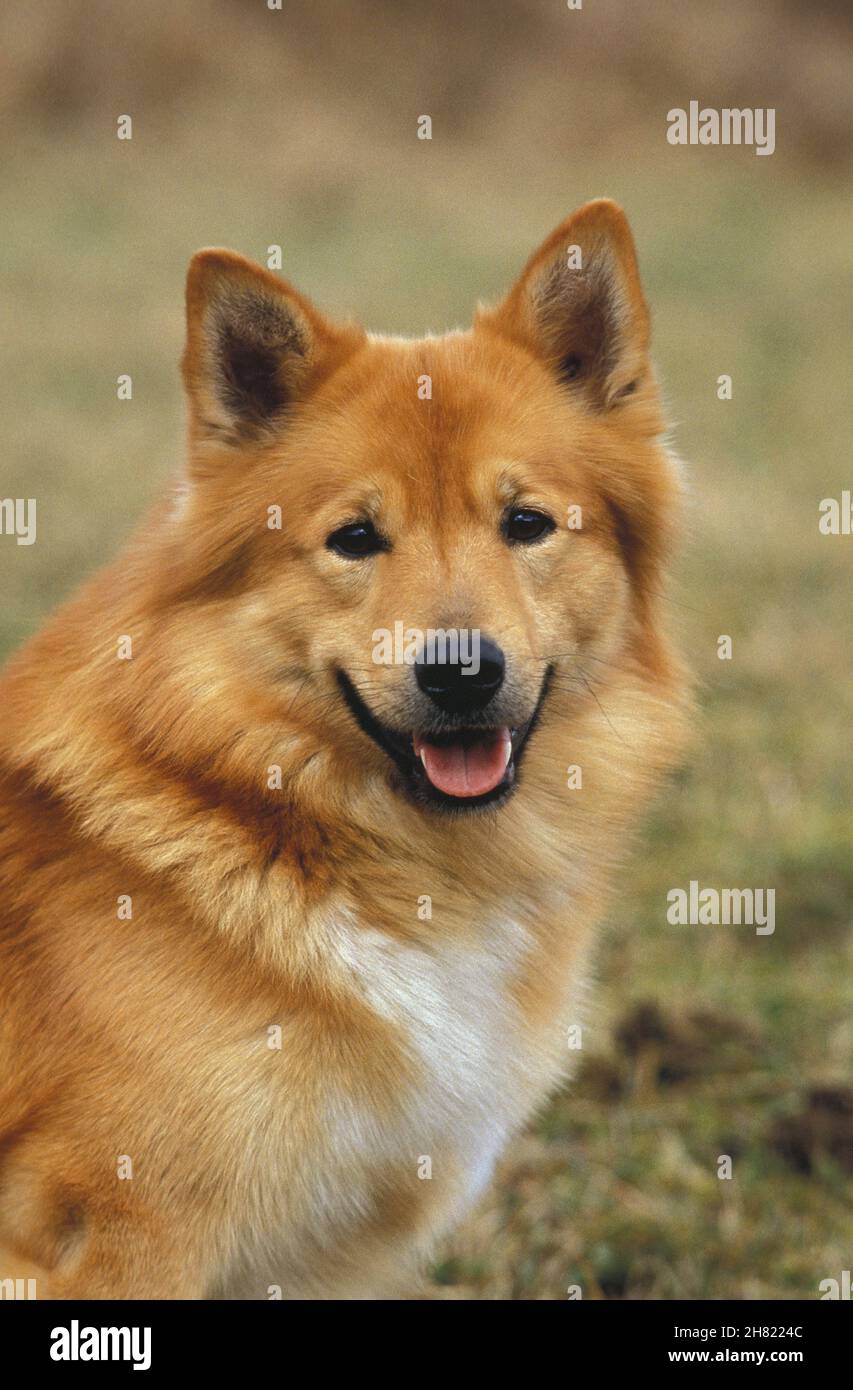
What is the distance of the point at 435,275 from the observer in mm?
17781

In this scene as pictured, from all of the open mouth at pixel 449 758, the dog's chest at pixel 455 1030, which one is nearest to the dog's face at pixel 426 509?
the open mouth at pixel 449 758

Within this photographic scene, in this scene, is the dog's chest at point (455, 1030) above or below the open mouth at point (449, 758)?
below

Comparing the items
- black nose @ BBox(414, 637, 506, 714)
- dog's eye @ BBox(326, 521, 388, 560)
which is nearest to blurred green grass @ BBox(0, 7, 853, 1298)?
dog's eye @ BBox(326, 521, 388, 560)

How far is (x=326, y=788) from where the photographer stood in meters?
3.21

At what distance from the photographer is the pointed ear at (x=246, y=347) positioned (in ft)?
10.6

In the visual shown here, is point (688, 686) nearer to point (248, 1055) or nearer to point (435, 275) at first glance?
point (248, 1055)

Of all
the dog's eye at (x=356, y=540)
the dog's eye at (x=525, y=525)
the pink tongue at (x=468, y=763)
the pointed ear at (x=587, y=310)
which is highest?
the pointed ear at (x=587, y=310)

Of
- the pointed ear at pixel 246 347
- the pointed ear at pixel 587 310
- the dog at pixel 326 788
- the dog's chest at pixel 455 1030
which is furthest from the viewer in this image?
the pointed ear at pixel 587 310

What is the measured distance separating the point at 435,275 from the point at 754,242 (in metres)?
5.32

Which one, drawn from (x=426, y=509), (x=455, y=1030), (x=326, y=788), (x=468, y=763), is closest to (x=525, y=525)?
(x=426, y=509)

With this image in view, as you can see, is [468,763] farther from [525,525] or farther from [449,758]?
[525,525]

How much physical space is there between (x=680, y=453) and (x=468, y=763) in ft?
4.03

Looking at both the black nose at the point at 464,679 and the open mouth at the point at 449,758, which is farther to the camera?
the open mouth at the point at 449,758

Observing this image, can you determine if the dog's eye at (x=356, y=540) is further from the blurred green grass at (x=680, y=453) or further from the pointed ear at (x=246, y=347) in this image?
the blurred green grass at (x=680, y=453)
